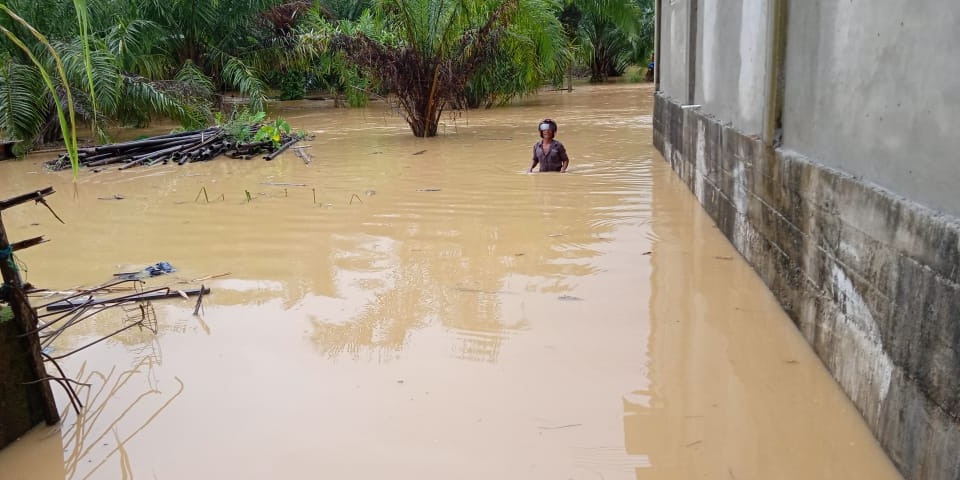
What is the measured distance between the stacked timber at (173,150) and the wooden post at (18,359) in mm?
7456

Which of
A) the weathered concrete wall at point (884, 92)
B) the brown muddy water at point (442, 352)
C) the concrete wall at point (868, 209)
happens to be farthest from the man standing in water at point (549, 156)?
the weathered concrete wall at point (884, 92)

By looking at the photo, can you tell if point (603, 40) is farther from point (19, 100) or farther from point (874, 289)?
point (874, 289)

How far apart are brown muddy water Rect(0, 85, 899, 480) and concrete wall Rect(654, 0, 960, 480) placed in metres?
0.22

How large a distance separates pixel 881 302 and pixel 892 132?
22.8 inches

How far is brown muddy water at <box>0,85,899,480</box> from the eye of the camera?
272 cm

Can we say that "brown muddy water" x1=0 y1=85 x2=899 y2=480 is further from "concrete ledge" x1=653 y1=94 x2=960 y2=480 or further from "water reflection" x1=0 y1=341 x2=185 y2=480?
"concrete ledge" x1=653 y1=94 x2=960 y2=480

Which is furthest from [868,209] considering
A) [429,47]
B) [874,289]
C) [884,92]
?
[429,47]

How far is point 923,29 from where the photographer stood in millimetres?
2361

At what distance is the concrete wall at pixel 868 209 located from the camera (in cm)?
218

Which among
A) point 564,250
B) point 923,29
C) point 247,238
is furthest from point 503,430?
point 247,238

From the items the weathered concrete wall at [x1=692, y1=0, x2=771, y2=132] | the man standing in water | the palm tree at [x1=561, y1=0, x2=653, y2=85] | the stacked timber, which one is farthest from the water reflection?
the palm tree at [x1=561, y1=0, x2=653, y2=85]

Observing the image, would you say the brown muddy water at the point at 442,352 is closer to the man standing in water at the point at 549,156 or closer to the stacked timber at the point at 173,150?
the man standing in water at the point at 549,156

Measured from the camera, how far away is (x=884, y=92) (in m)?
2.67

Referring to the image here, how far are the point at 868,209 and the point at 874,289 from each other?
28 centimetres
